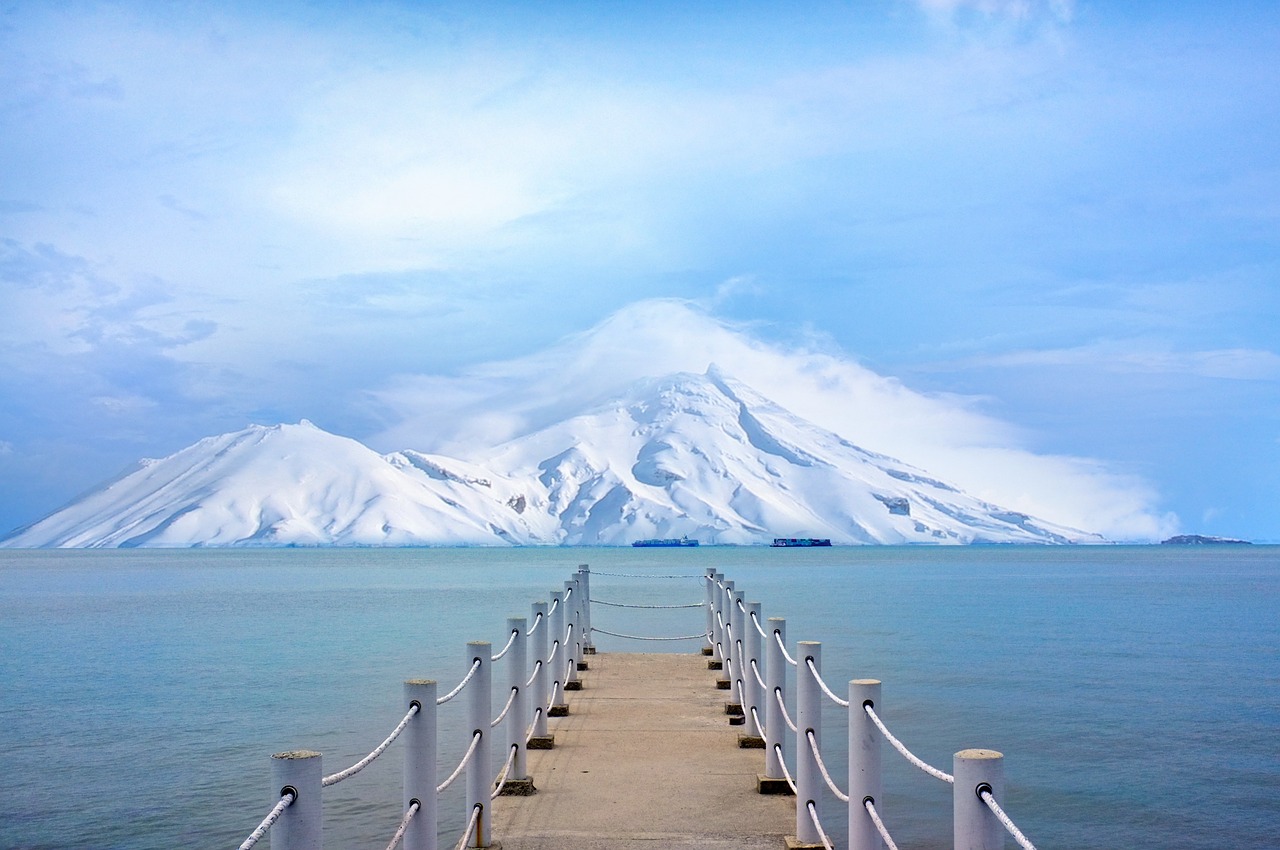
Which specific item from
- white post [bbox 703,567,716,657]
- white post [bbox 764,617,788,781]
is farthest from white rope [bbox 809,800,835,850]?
white post [bbox 703,567,716,657]

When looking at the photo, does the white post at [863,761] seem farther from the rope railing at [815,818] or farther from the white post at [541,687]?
the white post at [541,687]

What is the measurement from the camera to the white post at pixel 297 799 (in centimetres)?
404

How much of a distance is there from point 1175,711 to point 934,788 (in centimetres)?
892

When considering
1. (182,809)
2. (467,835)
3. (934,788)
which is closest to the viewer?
(467,835)

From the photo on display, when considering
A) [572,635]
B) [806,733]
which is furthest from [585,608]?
[806,733]

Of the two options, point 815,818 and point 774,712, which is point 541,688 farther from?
point 815,818

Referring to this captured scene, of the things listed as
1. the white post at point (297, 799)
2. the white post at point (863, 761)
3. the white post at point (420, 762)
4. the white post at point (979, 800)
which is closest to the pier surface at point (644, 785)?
the white post at point (420, 762)

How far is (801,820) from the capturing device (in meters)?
7.30

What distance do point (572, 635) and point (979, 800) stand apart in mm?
11252

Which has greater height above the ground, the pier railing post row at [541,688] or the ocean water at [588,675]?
the pier railing post row at [541,688]

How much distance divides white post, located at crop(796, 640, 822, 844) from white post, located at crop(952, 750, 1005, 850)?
8.54 feet

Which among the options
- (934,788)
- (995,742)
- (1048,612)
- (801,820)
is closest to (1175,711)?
(995,742)

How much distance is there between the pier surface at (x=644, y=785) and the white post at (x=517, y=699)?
28cm

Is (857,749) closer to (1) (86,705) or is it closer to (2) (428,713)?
(2) (428,713)
